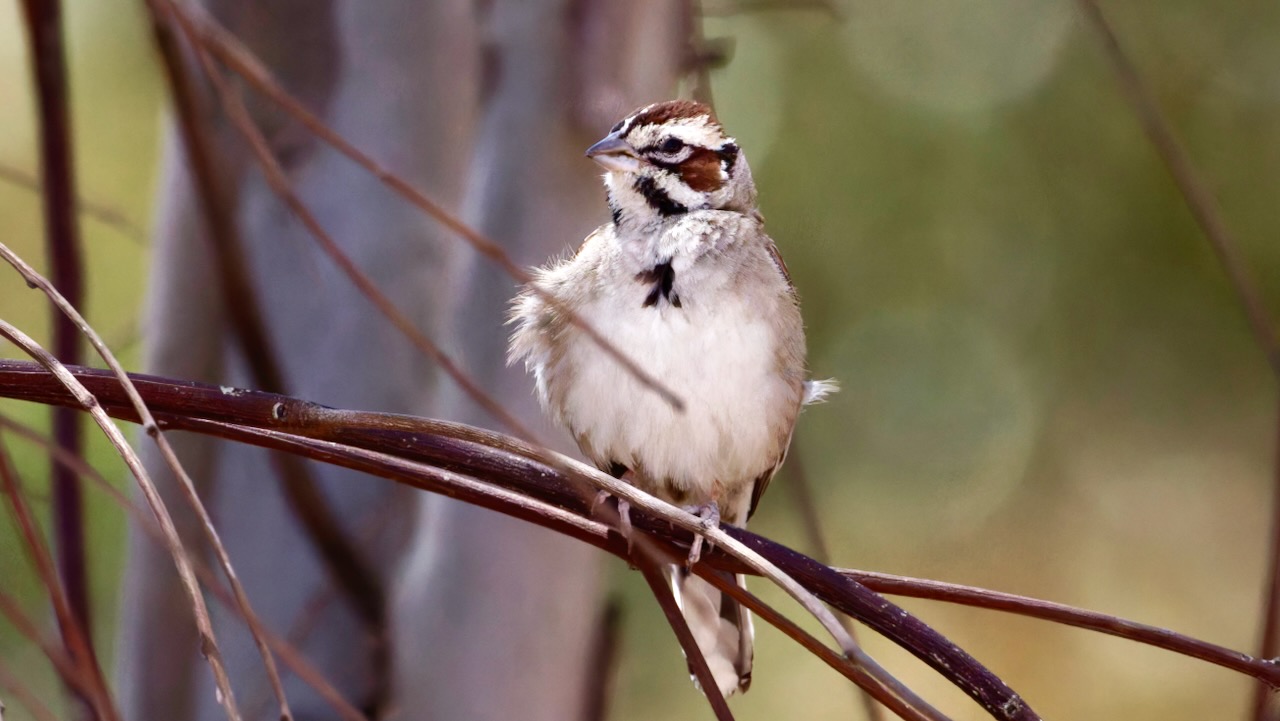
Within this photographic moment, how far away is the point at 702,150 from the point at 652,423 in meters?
0.50

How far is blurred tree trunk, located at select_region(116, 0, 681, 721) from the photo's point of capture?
222 centimetres

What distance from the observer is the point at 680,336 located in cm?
210

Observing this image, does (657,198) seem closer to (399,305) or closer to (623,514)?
(399,305)

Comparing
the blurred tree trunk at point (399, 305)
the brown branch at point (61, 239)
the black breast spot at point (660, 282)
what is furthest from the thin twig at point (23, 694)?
the black breast spot at point (660, 282)

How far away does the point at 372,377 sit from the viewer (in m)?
2.28

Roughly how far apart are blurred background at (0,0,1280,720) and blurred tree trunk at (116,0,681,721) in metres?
2.29

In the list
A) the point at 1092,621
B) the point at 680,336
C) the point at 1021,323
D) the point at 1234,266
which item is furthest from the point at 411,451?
the point at 1021,323

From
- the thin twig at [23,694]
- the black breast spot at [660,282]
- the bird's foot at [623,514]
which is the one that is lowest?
the thin twig at [23,694]

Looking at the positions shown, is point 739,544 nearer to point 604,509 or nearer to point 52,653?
point 604,509

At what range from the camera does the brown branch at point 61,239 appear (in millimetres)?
1730

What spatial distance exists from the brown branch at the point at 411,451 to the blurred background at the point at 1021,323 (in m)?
3.48

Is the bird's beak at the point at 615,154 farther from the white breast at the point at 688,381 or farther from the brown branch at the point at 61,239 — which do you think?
the brown branch at the point at 61,239

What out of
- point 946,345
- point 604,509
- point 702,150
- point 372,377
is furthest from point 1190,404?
point 604,509

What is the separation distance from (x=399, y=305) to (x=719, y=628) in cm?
78
